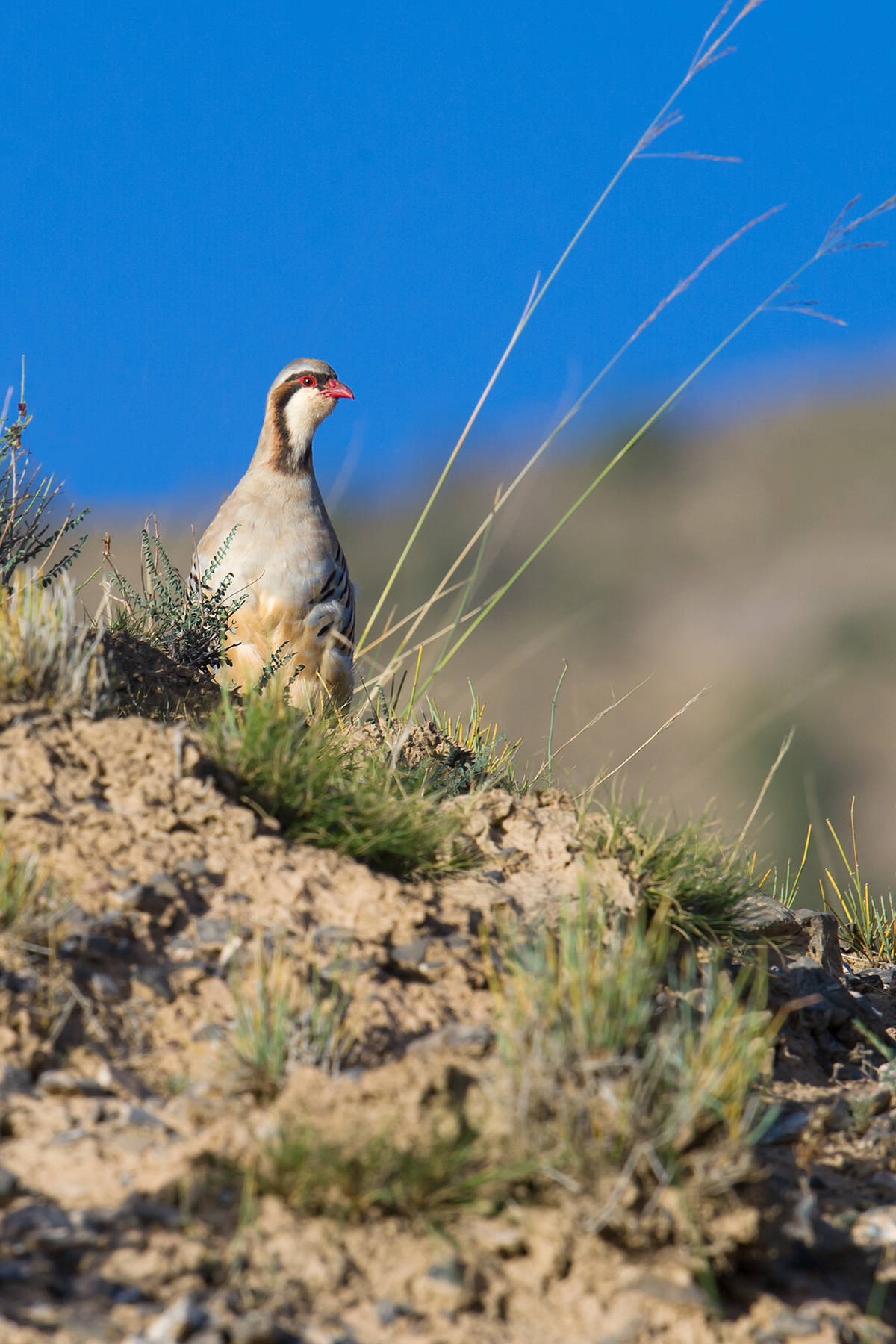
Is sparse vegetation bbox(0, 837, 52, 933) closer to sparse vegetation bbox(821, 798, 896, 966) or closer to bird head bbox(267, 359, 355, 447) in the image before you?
sparse vegetation bbox(821, 798, 896, 966)

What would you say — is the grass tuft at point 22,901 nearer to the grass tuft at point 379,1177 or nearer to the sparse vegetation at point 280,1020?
the sparse vegetation at point 280,1020

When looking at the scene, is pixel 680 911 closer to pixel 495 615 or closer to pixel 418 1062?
pixel 418 1062

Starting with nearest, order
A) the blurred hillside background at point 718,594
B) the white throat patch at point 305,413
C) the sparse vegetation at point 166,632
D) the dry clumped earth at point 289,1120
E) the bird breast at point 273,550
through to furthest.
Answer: the dry clumped earth at point 289,1120 → the sparse vegetation at point 166,632 → the bird breast at point 273,550 → the white throat patch at point 305,413 → the blurred hillside background at point 718,594

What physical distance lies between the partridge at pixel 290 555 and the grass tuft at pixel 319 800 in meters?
1.88

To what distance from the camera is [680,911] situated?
3.77 metres

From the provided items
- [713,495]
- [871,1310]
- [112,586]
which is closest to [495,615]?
[713,495]

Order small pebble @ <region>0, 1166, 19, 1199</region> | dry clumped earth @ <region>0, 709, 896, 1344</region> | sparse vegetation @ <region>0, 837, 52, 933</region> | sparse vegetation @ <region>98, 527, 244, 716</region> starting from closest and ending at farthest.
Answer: dry clumped earth @ <region>0, 709, 896, 1344</region>
small pebble @ <region>0, 1166, 19, 1199</region>
sparse vegetation @ <region>0, 837, 52, 933</region>
sparse vegetation @ <region>98, 527, 244, 716</region>

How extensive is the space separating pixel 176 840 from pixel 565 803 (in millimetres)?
1366

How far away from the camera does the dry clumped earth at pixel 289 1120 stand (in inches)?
89.4

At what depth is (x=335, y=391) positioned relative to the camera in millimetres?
6340

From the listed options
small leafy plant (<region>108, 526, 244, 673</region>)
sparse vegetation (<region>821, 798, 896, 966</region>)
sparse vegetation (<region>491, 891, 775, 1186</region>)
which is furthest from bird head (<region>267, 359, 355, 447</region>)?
sparse vegetation (<region>491, 891, 775, 1186</region>)

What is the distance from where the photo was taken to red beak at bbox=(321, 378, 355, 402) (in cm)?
633

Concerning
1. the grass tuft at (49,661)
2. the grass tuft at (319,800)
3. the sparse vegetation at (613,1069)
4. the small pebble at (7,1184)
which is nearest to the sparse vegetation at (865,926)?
the grass tuft at (319,800)

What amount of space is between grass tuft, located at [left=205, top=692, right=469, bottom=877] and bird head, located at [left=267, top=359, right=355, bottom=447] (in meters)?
2.85
